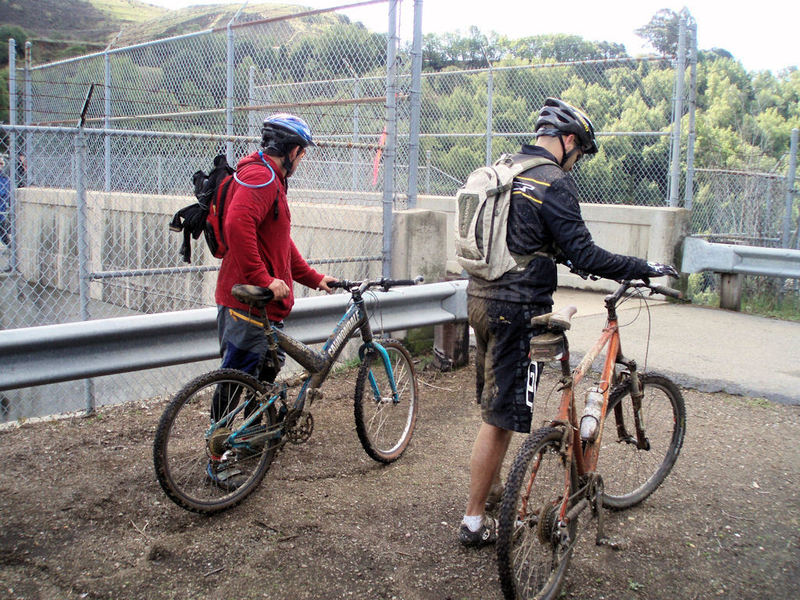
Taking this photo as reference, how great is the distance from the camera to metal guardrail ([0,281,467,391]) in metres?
4.30

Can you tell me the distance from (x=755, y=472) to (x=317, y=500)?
265 centimetres

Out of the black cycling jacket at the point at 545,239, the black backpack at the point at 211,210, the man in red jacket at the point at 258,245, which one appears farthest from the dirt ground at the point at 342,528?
the black backpack at the point at 211,210

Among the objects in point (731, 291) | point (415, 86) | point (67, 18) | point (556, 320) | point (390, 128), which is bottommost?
point (731, 291)

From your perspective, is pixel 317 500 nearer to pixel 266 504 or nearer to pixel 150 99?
pixel 266 504

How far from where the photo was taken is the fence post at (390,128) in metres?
6.51

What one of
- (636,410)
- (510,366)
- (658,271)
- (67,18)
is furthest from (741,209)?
(67,18)

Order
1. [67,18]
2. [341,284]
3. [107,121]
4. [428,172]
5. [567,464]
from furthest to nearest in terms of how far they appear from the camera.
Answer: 1. [67,18]
2. [428,172]
3. [107,121]
4. [341,284]
5. [567,464]

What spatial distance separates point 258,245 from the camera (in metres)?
4.23

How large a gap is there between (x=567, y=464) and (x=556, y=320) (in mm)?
620

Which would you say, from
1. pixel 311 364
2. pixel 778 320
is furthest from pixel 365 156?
pixel 311 364

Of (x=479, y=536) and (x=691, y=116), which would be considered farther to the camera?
(x=691, y=116)

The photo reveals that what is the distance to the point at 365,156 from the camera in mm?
10406

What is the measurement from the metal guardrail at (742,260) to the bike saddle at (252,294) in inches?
274

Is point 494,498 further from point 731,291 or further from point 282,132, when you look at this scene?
point 731,291
